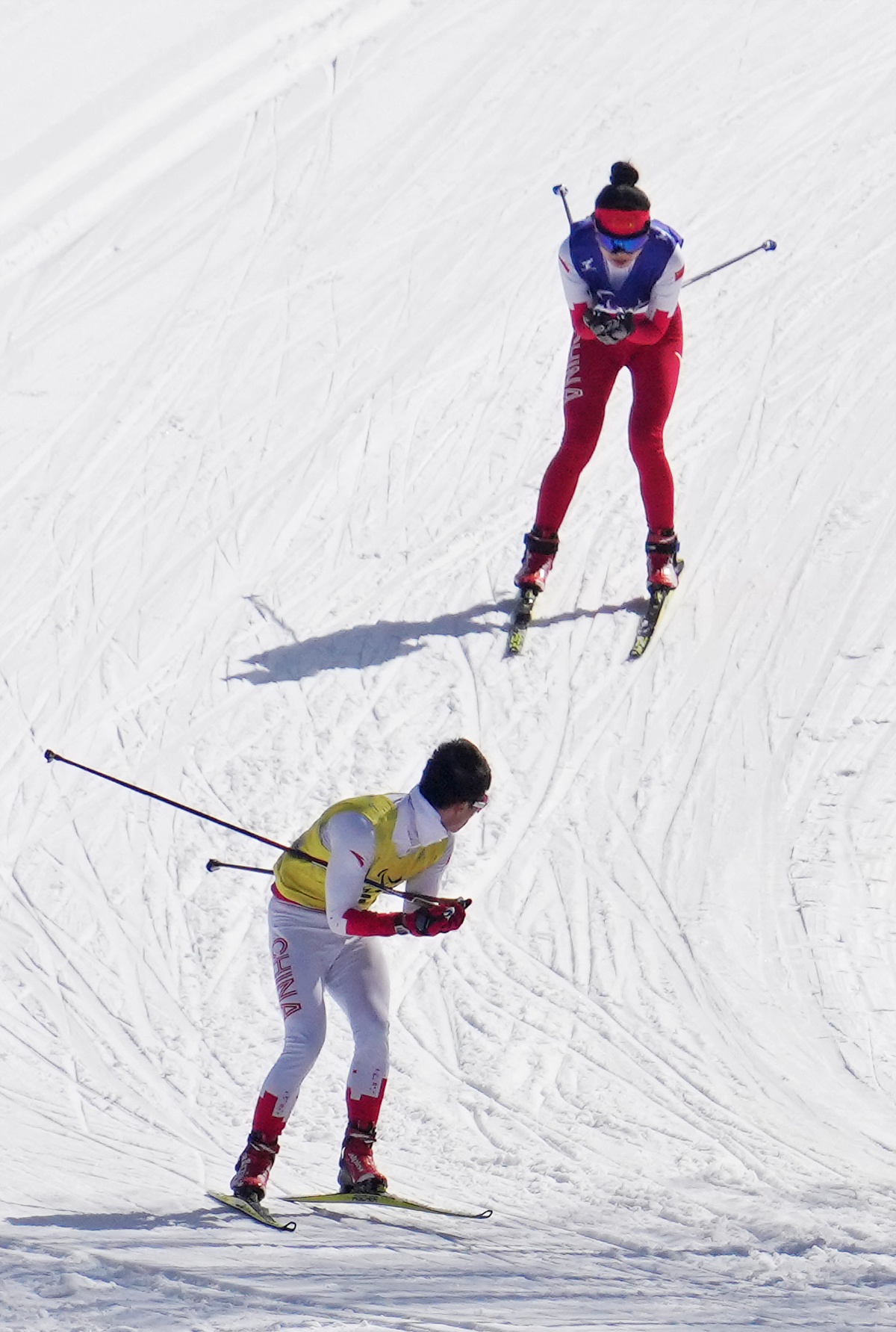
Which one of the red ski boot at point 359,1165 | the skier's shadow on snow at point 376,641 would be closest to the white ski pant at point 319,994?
the red ski boot at point 359,1165

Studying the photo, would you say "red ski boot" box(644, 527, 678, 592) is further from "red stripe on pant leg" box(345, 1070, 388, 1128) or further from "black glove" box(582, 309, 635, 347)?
"red stripe on pant leg" box(345, 1070, 388, 1128)

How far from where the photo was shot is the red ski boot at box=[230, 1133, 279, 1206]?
4902 mm

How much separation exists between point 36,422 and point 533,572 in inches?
122

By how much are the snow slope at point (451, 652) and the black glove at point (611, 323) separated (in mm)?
1391

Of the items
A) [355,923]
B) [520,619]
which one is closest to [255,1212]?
[355,923]

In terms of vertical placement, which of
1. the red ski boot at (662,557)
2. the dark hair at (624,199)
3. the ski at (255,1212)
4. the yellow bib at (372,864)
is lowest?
the ski at (255,1212)

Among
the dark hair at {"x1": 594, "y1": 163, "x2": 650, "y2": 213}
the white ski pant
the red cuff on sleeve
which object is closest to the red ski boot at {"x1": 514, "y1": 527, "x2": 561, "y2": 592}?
the dark hair at {"x1": 594, "y1": 163, "x2": 650, "y2": 213}

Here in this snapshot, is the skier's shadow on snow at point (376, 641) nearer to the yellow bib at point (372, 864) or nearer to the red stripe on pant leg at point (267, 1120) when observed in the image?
the yellow bib at point (372, 864)

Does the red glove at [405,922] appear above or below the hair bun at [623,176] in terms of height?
below

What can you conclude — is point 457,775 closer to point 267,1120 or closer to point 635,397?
point 267,1120

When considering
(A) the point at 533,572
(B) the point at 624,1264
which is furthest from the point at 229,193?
(B) the point at 624,1264

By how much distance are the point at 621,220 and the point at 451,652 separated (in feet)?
6.87

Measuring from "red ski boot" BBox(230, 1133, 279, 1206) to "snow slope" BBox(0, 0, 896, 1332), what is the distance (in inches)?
6.0

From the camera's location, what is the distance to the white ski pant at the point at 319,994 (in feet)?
16.4
